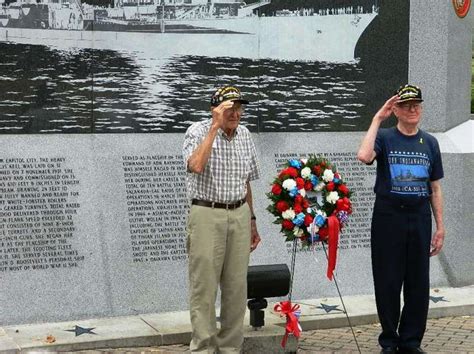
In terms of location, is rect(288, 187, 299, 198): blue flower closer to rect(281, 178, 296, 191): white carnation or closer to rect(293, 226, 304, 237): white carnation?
rect(281, 178, 296, 191): white carnation

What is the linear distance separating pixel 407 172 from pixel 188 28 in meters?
2.87

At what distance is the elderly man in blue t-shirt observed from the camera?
6.50 m

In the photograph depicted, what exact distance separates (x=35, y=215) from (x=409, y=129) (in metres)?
3.14

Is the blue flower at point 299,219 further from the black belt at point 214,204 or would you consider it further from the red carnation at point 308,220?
the black belt at point 214,204

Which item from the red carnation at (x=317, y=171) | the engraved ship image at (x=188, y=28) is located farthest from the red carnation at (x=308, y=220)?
the engraved ship image at (x=188, y=28)

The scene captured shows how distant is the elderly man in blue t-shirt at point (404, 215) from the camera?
21.3ft

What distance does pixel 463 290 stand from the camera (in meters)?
8.83

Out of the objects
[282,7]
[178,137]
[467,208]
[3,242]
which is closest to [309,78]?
[282,7]

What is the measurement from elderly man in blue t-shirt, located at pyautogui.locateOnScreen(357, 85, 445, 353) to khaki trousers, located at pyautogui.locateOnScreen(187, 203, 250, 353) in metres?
1.03

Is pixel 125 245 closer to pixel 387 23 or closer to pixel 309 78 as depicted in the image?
pixel 309 78

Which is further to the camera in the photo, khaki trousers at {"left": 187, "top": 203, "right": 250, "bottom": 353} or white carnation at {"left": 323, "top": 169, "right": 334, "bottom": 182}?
white carnation at {"left": 323, "top": 169, "right": 334, "bottom": 182}

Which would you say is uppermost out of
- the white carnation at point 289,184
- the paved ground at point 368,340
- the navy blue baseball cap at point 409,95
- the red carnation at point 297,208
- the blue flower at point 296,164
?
the navy blue baseball cap at point 409,95

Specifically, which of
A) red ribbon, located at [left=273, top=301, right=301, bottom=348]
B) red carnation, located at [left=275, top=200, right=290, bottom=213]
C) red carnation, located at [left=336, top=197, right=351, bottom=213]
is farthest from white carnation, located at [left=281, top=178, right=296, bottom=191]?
red ribbon, located at [left=273, top=301, right=301, bottom=348]

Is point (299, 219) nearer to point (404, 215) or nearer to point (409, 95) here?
point (404, 215)
